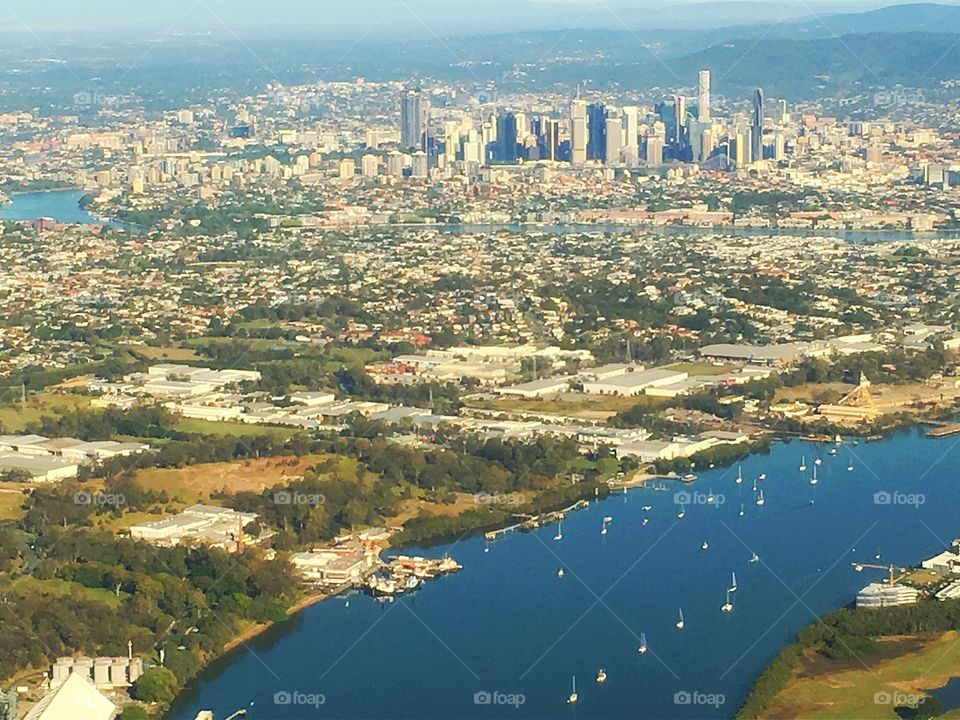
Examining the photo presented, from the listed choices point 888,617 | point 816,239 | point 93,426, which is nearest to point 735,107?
point 816,239

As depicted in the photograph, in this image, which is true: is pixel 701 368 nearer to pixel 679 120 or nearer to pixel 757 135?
pixel 757 135

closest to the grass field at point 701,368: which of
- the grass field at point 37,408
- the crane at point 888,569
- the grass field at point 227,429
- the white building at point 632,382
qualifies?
the white building at point 632,382

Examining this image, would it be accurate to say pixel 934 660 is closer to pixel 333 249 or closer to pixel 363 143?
pixel 333 249

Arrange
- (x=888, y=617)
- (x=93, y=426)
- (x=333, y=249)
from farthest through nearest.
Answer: (x=333, y=249) → (x=93, y=426) → (x=888, y=617)

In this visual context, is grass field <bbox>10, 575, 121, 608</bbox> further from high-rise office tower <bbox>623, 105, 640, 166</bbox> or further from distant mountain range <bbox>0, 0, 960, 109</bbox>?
distant mountain range <bbox>0, 0, 960, 109</bbox>

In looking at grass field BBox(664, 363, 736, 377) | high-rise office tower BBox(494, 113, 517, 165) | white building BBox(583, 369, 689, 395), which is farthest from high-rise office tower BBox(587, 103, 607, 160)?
white building BBox(583, 369, 689, 395)

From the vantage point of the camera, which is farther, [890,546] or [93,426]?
[93,426]
